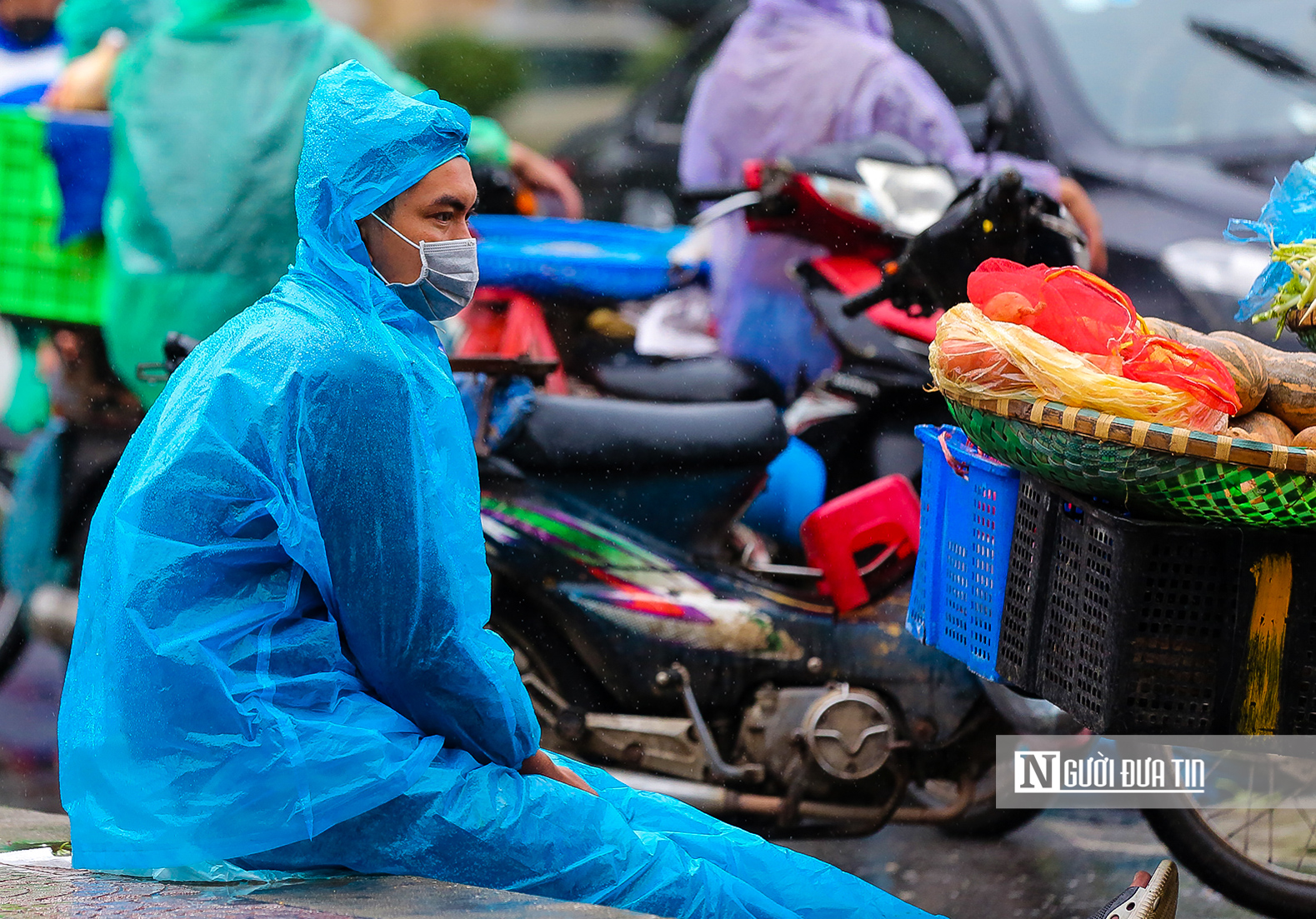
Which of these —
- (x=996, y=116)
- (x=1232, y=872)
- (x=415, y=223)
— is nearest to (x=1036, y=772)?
(x=1232, y=872)

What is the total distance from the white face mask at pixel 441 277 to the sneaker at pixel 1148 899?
1483 mm

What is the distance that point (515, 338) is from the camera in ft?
12.5

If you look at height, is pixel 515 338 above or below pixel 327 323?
below

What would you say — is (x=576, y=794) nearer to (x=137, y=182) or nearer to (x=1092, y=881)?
(x=1092, y=881)

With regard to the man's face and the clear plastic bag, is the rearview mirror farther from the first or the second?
the man's face

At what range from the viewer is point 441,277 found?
2305mm

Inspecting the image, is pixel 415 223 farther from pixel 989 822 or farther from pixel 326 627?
pixel 989 822

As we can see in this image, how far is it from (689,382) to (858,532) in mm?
825

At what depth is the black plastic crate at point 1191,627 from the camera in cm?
223

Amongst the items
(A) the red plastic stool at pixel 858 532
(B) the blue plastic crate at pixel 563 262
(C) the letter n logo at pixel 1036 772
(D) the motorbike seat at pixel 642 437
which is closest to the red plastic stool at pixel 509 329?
(B) the blue plastic crate at pixel 563 262

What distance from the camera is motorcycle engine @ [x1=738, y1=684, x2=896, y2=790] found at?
3260mm

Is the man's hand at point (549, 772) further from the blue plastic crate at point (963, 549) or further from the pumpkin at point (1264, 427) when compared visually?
the pumpkin at point (1264, 427)

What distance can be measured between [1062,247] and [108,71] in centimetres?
295

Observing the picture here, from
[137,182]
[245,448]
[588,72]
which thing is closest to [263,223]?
[137,182]
